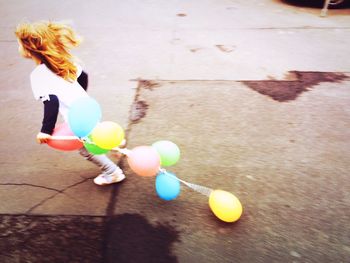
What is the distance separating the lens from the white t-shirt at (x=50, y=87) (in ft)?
7.45

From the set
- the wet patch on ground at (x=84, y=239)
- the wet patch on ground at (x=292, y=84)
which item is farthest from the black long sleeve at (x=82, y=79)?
the wet patch on ground at (x=292, y=84)

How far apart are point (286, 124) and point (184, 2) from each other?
5.19 meters

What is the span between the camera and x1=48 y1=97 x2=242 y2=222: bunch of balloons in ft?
7.07

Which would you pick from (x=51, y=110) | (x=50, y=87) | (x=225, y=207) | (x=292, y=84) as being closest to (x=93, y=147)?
(x=51, y=110)

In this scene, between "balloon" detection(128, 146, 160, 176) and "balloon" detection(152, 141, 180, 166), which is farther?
"balloon" detection(152, 141, 180, 166)

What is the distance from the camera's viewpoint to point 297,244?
234cm

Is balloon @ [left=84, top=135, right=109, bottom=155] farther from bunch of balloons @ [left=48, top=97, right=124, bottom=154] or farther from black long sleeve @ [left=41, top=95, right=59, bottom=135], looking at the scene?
black long sleeve @ [left=41, top=95, right=59, bottom=135]

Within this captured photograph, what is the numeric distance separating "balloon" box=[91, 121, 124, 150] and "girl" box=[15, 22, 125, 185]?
12.5 inches

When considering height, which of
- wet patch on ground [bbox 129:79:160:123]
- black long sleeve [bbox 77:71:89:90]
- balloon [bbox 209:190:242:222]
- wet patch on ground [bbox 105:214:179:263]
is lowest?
wet patch on ground [bbox 105:214:179:263]

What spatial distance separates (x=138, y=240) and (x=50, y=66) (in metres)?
1.45

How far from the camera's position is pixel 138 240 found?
2.42 meters

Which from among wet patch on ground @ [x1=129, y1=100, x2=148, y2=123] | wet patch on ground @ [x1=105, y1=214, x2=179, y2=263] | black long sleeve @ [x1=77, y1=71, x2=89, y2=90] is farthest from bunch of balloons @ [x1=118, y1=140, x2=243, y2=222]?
wet patch on ground @ [x1=129, y1=100, x2=148, y2=123]

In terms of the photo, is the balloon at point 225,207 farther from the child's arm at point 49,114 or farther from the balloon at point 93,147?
the child's arm at point 49,114

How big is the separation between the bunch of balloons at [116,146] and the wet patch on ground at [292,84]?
205 centimetres
